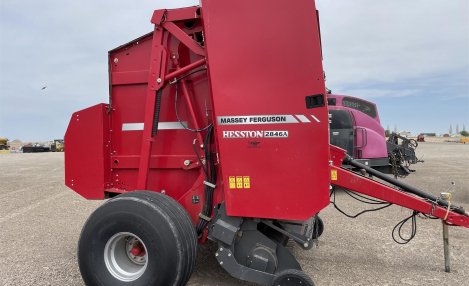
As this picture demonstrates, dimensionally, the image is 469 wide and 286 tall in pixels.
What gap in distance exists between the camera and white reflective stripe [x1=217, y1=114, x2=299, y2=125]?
308cm

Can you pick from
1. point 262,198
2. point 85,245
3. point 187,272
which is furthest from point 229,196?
point 85,245

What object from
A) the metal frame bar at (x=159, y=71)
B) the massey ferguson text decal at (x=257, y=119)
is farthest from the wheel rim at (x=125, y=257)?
the massey ferguson text decal at (x=257, y=119)

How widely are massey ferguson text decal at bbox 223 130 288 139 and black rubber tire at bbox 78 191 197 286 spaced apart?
76 centimetres

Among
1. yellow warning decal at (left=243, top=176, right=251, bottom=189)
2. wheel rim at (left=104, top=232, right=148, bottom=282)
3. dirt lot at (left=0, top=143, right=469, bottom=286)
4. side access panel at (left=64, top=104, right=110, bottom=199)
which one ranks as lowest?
dirt lot at (left=0, top=143, right=469, bottom=286)

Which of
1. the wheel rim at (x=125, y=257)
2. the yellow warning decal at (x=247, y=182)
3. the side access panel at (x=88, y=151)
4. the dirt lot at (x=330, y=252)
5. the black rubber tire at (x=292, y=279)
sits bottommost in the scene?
the dirt lot at (x=330, y=252)

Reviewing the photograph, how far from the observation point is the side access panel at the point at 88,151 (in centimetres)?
398

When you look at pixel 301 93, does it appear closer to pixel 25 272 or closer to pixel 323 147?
pixel 323 147

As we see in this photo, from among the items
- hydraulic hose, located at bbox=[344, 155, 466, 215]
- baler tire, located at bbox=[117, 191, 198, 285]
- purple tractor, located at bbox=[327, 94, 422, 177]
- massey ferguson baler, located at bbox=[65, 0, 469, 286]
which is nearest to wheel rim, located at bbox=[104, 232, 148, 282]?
massey ferguson baler, located at bbox=[65, 0, 469, 286]

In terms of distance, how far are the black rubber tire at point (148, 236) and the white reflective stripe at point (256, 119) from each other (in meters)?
0.83

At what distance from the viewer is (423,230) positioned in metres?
5.48

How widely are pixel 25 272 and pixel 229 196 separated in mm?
2397

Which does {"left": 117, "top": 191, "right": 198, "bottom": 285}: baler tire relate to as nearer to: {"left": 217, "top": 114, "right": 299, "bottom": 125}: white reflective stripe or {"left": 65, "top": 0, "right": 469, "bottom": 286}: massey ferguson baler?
{"left": 65, "top": 0, "right": 469, "bottom": 286}: massey ferguson baler

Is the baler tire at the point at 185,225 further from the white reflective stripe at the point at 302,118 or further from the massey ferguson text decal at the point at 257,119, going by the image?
the white reflective stripe at the point at 302,118

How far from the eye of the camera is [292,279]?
3002mm
